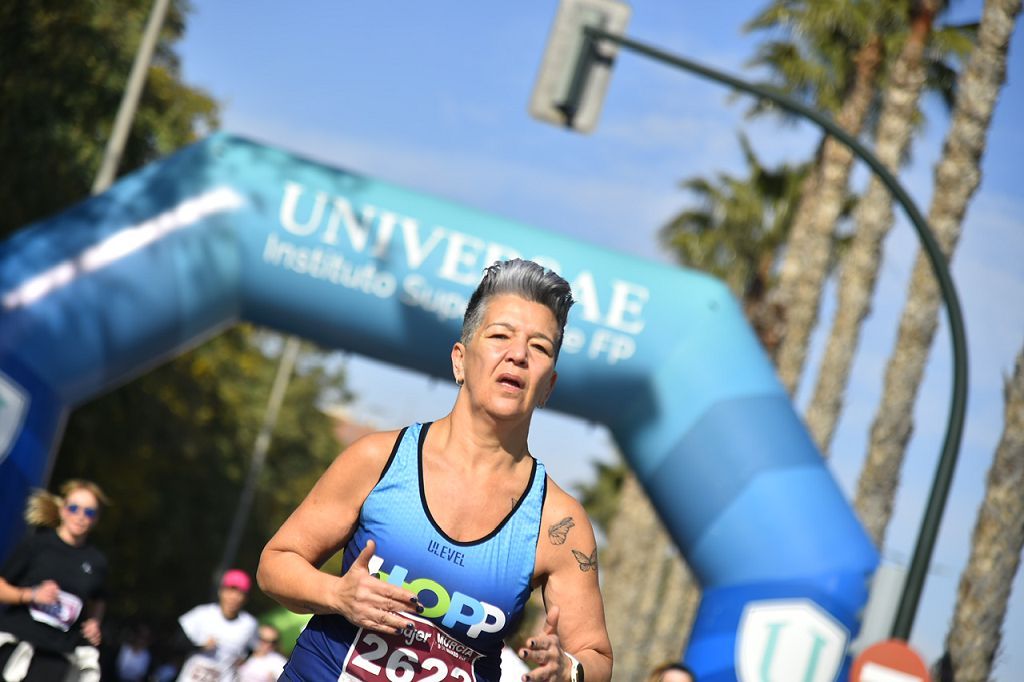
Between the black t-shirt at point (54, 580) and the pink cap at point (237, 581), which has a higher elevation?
the black t-shirt at point (54, 580)

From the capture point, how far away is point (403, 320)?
12.0m

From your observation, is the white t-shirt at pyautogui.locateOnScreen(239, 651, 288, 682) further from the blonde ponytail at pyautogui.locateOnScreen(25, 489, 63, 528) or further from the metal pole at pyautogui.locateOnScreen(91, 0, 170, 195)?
the metal pole at pyautogui.locateOnScreen(91, 0, 170, 195)

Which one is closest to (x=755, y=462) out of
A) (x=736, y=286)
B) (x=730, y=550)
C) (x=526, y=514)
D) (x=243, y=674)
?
(x=730, y=550)

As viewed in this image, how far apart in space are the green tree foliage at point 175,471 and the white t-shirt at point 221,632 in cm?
1302

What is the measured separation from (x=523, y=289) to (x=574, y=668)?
2.91ft

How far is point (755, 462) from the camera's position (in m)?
11.3

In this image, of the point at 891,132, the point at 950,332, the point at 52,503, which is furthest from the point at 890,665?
the point at 891,132

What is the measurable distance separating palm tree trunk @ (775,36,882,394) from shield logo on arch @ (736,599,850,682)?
10.3 meters

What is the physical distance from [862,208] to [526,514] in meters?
15.9

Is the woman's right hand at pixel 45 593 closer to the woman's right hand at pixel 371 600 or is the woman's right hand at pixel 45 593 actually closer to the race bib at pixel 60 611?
the race bib at pixel 60 611

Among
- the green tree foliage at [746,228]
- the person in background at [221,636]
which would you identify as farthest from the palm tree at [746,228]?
the person in background at [221,636]

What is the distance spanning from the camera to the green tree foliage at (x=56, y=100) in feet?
59.1

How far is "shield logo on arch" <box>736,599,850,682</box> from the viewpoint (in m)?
11.0

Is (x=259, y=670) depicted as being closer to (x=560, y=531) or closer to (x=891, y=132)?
(x=560, y=531)
